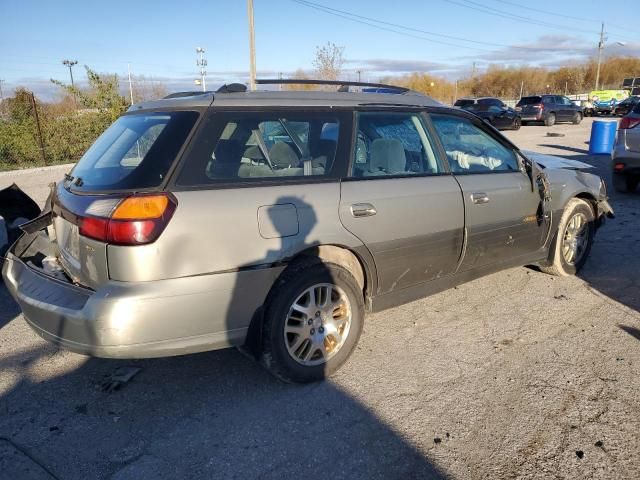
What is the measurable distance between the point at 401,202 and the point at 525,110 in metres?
27.0

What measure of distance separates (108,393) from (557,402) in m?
2.67

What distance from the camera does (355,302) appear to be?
332 centimetres

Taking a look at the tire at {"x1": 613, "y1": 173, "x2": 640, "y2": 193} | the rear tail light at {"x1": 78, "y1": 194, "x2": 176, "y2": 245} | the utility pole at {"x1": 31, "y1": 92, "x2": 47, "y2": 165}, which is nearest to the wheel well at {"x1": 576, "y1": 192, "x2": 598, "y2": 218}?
the rear tail light at {"x1": 78, "y1": 194, "x2": 176, "y2": 245}

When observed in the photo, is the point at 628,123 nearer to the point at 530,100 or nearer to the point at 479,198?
the point at 479,198

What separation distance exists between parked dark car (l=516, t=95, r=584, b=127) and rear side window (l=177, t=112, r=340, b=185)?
27.0 meters

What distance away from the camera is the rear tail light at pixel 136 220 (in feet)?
8.37

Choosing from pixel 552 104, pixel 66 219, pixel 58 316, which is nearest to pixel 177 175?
pixel 66 219

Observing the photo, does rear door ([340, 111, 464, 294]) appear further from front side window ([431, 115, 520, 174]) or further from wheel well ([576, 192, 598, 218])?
wheel well ([576, 192, 598, 218])

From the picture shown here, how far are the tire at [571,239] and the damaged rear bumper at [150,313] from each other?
3.11m

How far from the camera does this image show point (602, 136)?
46.4 ft

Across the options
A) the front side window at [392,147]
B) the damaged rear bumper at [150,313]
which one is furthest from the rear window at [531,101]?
the damaged rear bumper at [150,313]

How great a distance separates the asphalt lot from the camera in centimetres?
251

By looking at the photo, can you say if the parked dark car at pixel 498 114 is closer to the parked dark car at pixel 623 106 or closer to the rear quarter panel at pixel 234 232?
the parked dark car at pixel 623 106

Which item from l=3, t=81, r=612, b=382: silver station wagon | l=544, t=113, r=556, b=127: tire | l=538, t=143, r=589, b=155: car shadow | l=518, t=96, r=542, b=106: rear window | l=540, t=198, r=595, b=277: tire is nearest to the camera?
l=3, t=81, r=612, b=382: silver station wagon
